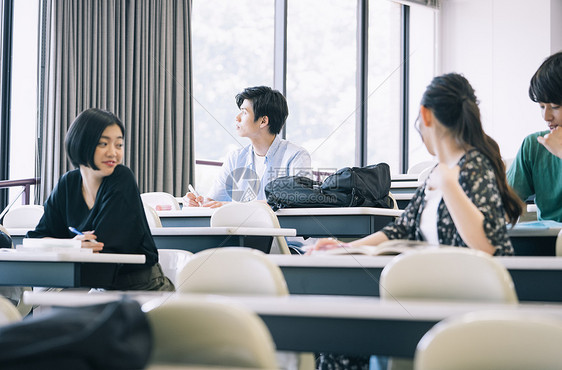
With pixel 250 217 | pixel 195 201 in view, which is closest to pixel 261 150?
pixel 195 201

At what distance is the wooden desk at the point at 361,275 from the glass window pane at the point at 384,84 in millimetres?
6155

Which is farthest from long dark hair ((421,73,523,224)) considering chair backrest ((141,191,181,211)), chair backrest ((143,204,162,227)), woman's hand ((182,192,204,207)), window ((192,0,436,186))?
window ((192,0,436,186))

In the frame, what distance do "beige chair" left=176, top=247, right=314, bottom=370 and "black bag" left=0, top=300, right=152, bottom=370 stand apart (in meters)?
0.48

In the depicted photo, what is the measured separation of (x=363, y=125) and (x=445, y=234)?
19.3 feet

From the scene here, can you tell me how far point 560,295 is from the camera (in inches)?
67.0

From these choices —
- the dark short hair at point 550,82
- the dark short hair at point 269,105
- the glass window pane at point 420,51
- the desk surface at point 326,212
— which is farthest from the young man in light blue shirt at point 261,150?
the glass window pane at point 420,51

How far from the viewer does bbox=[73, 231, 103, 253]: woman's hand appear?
2.38m

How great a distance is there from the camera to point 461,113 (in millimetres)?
2066

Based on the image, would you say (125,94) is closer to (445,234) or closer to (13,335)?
(445,234)

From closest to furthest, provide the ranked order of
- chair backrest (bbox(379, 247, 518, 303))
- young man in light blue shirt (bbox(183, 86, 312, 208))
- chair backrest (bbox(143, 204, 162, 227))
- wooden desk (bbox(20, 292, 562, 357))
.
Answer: wooden desk (bbox(20, 292, 562, 357)) < chair backrest (bbox(379, 247, 518, 303)) < chair backrest (bbox(143, 204, 162, 227)) < young man in light blue shirt (bbox(183, 86, 312, 208))

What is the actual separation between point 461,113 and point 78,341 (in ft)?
4.65

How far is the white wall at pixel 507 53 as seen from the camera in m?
7.22

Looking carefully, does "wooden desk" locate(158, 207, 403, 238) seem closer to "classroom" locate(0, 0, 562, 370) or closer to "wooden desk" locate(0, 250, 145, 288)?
"classroom" locate(0, 0, 562, 370)

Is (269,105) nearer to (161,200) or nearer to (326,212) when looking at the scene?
(161,200)
